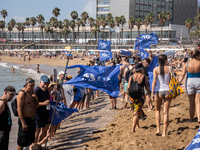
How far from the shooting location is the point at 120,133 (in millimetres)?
6523

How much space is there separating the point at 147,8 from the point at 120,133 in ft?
368

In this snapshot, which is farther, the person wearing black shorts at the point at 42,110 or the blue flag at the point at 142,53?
the blue flag at the point at 142,53

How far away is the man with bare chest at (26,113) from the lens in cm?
488

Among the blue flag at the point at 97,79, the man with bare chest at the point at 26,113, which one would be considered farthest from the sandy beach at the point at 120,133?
the man with bare chest at the point at 26,113

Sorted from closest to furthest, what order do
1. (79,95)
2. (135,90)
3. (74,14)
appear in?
1. (135,90)
2. (79,95)
3. (74,14)

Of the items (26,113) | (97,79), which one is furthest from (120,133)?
(26,113)

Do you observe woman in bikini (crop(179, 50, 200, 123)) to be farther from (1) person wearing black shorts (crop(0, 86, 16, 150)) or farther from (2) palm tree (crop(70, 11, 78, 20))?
(2) palm tree (crop(70, 11, 78, 20))

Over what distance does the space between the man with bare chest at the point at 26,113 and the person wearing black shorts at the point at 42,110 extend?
0.47m

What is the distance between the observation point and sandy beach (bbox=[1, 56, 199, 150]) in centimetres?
544

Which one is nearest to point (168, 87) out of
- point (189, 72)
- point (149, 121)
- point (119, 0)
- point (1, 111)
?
point (189, 72)

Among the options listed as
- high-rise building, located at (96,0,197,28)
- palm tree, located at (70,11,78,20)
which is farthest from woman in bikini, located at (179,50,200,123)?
high-rise building, located at (96,0,197,28)

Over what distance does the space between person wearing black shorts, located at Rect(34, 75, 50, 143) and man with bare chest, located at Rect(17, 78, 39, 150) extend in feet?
1.54

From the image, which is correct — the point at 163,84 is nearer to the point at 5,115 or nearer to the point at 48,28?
the point at 5,115

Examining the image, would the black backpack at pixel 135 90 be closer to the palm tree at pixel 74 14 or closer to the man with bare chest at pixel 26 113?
the man with bare chest at pixel 26 113
